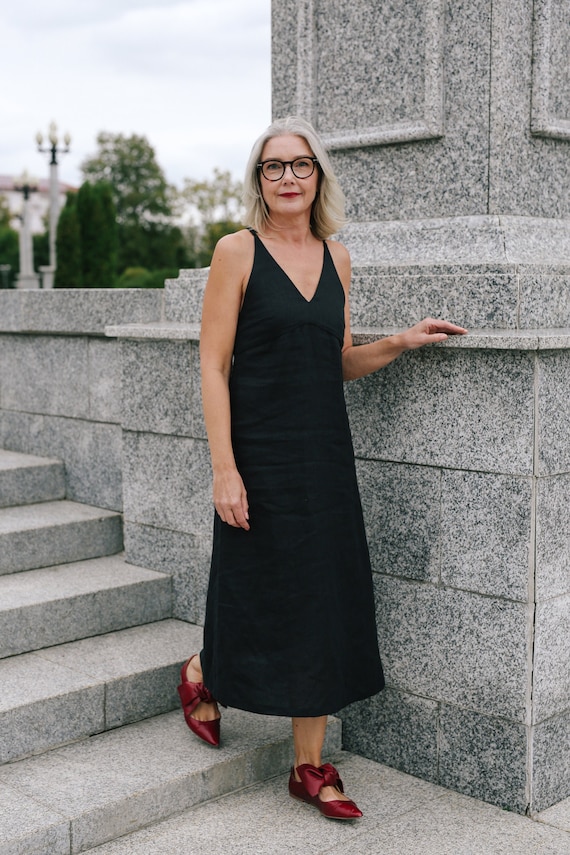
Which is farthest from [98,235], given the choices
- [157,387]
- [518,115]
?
[518,115]

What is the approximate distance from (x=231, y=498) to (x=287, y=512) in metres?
0.20

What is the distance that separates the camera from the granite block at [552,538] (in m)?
3.55

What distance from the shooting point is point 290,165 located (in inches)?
135

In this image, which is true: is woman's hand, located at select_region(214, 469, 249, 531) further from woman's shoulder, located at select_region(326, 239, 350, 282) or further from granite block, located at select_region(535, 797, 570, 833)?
granite block, located at select_region(535, 797, 570, 833)

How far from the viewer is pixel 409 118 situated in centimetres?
431

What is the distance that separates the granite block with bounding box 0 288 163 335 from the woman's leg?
2.56 m

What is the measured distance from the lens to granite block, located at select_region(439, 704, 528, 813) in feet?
12.0

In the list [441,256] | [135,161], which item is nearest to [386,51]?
[441,256]

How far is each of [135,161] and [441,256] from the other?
66638 millimetres

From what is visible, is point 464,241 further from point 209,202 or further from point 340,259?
point 209,202

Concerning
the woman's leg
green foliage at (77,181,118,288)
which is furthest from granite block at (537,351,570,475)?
green foliage at (77,181,118,288)

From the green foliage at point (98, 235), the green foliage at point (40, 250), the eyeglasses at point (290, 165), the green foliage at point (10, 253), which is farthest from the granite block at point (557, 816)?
the green foliage at point (10, 253)

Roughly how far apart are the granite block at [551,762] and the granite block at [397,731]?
40 centimetres

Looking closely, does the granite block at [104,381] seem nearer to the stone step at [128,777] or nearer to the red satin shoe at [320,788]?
the stone step at [128,777]
